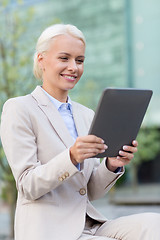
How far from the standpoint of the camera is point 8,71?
7977mm

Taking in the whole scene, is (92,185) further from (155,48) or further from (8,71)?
(155,48)

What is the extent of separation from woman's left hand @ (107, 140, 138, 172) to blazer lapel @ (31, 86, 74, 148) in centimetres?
22

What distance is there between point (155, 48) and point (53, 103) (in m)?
15.6

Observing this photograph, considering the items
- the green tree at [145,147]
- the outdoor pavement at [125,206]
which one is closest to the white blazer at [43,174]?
the outdoor pavement at [125,206]

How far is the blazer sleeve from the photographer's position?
1999mm

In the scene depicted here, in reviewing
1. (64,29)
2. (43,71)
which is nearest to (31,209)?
(43,71)

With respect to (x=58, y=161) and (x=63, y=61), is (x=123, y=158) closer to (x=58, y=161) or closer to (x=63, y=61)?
(x=58, y=161)

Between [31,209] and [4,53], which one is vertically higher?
[4,53]

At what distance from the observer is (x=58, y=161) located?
1992mm

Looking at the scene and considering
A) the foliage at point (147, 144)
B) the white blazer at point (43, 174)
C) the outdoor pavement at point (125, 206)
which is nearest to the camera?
the white blazer at point (43, 174)

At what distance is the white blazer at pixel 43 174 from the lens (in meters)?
2.02

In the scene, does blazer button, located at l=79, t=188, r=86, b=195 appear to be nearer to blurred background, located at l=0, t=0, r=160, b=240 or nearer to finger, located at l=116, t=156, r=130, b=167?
finger, located at l=116, t=156, r=130, b=167

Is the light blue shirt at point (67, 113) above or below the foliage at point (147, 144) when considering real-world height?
above

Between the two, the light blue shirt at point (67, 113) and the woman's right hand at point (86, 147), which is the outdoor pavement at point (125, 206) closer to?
the light blue shirt at point (67, 113)
